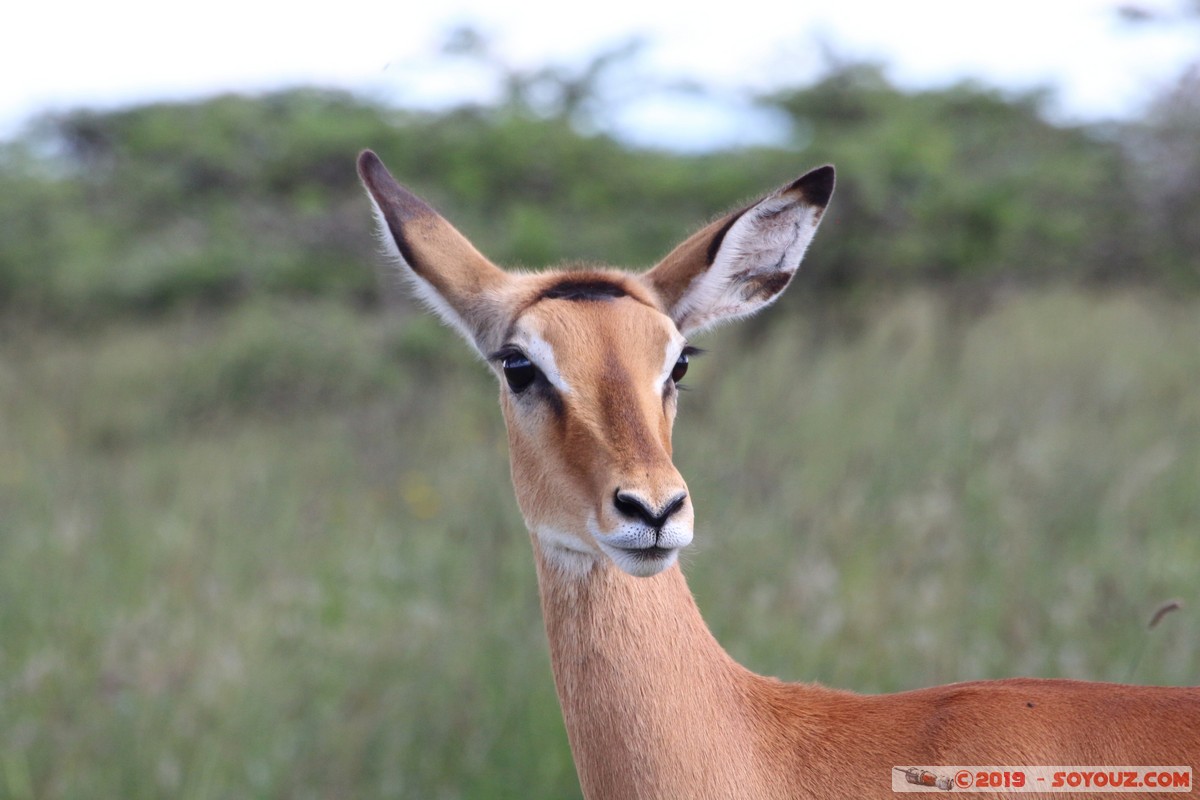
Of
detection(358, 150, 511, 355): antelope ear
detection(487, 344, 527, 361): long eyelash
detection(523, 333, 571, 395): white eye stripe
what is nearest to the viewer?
detection(523, 333, 571, 395): white eye stripe

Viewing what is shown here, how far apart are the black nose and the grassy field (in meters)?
0.73

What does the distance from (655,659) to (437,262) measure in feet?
3.75

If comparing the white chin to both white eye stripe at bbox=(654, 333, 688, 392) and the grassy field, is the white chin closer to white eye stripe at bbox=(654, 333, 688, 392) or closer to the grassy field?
white eye stripe at bbox=(654, 333, 688, 392)

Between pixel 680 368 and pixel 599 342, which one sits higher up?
pixel 599 342

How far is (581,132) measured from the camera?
1207 cm

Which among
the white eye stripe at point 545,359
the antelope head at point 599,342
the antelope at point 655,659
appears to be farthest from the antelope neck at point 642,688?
the white eye stripe at point 545,359

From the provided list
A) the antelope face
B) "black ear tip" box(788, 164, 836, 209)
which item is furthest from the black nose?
"black ear tip" box(788, 164, 836, 209)

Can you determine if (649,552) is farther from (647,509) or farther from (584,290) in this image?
(584,290)

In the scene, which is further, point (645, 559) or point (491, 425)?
point (491, 425)

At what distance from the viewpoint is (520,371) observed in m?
2.76

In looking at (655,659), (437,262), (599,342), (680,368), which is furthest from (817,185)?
(655,659)

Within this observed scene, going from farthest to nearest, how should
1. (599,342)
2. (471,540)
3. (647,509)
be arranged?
1. (471,540)
2. (599,342)
3. (647,509)

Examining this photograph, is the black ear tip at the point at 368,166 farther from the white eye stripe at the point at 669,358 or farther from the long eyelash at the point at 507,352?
the white eye stripe at the point at 669,358

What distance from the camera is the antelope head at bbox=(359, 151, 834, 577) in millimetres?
2420
